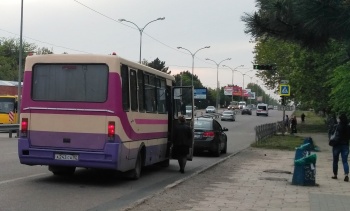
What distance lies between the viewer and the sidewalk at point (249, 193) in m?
9.58

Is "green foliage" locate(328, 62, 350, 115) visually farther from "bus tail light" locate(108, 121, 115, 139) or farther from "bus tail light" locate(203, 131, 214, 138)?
"bus tail light" locate(108, 121, 115, 139)

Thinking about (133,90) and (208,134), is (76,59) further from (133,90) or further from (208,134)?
(208,134)

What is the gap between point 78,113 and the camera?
39.5 feet

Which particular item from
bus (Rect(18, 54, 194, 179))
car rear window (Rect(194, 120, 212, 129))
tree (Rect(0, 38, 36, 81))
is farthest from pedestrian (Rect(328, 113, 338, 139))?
tree (Rect(0, 38, 36, 81))

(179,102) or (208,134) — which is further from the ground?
(179,102)

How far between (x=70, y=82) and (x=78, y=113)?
2.62 feet

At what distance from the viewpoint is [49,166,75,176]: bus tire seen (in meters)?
13.7

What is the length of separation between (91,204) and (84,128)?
2459 millimetres

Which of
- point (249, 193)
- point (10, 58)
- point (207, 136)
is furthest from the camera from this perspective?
point (10, 58)

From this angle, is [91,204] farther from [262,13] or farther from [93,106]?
[262,13]

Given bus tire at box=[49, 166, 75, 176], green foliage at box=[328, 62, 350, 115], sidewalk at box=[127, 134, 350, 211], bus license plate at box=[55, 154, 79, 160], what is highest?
green foliage at box=[328, 62, 350, 115]

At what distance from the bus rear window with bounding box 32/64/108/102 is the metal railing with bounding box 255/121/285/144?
65.1 ft

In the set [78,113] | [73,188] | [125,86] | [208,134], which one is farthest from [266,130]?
[73,188]

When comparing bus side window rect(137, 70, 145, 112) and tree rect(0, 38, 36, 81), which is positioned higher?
tree rect(0, 38, 36, 81)
